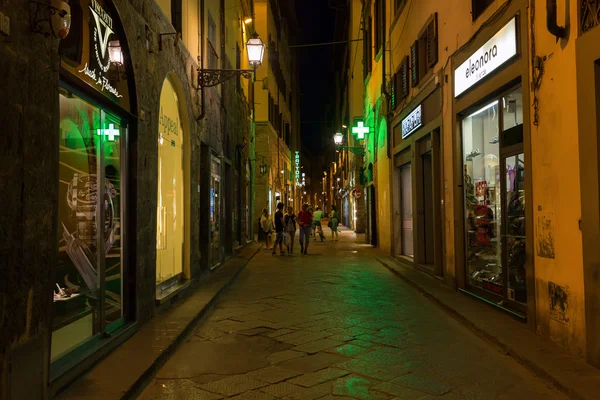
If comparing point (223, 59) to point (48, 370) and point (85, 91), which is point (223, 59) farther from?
point (48, 370)

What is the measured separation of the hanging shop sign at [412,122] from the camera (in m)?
12.3

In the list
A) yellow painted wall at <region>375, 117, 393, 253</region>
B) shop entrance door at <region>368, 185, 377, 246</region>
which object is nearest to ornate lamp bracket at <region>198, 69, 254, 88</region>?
yellow painted wall at <region>375, 117, 393, 253</region>

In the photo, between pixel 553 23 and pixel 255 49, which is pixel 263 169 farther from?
pixel 553 23

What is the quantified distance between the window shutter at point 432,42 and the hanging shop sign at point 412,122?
1430 mm

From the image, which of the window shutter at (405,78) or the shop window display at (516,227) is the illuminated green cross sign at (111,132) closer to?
the shop window display at (516,227)

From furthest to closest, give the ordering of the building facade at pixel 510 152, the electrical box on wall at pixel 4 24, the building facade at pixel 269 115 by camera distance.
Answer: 1. the building facade at pixel 269 115
2. the building facade at pixel 510 152
3. the electrical box on wall at pixel 4 24

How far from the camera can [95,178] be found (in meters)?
5.75

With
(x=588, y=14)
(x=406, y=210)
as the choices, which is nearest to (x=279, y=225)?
(x=406, y=210)

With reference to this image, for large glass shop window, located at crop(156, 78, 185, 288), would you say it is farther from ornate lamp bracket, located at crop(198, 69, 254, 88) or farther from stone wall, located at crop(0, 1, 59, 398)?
stone wall, located at crop(0, 1, 59, 398)

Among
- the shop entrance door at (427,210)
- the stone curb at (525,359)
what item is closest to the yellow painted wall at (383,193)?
the shop entrance door at (427,210)

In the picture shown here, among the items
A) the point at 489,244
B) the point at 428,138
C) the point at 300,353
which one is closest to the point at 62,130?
the point at 300,353

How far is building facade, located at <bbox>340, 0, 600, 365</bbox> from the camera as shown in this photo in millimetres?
5203

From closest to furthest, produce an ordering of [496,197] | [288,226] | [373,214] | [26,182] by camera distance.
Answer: [26,182] < [496,197] < [288,226] < [373,214]

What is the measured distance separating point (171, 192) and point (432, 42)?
246 inches
